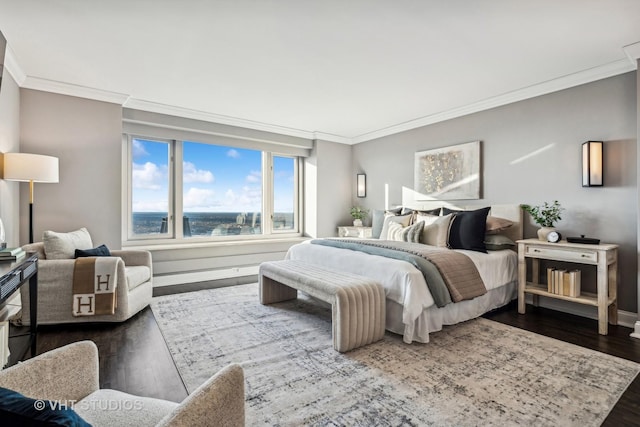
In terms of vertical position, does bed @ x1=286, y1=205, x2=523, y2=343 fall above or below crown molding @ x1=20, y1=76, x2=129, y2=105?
below

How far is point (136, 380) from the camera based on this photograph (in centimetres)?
211

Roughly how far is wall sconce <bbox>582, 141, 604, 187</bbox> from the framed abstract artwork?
123cm

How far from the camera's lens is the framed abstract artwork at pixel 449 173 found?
440cm

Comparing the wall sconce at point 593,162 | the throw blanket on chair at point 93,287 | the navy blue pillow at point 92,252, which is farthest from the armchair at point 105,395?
the wall sconce at point 593,162

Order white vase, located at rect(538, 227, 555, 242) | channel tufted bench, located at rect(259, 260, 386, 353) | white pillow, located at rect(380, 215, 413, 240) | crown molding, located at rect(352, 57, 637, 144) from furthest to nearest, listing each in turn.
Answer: white pillow, located at rect(380, 215, 413, 240) < white vase, located at rect(538, 227, 555, 242) < crown molding, located at rect(352, 57, 637, 144) < channel tufted bench, located at rect(259, 260, 386, 353)

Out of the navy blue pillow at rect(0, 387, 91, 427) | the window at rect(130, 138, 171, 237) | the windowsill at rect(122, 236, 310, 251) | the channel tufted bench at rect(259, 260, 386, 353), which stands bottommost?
the channel tufted bench at rect(259, 260, 386, 353)

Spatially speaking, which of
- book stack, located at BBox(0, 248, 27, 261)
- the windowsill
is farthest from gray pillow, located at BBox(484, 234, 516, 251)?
book stack, located at BBox(0, 248, 27, 261)

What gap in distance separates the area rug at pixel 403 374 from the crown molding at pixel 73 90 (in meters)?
2.81

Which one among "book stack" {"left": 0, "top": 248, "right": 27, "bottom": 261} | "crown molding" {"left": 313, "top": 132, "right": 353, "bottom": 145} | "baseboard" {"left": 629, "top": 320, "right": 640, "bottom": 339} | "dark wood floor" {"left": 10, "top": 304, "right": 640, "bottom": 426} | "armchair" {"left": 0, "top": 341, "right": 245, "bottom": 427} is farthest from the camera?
"crown molding" {"left": 313, "top": 132, "right": 353, "bottom": 145}

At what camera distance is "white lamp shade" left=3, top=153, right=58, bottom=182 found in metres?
3.01

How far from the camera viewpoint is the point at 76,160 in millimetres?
3873

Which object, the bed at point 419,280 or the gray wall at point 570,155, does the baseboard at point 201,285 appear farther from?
the gray wall at point 570,155

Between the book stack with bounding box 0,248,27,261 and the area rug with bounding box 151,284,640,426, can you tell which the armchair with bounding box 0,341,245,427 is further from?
the book stack with bounding box 0,248,27,261

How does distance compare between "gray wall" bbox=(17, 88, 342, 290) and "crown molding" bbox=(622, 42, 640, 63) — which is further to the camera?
"gray wall" bbox=(17, 88, 342, 290)
